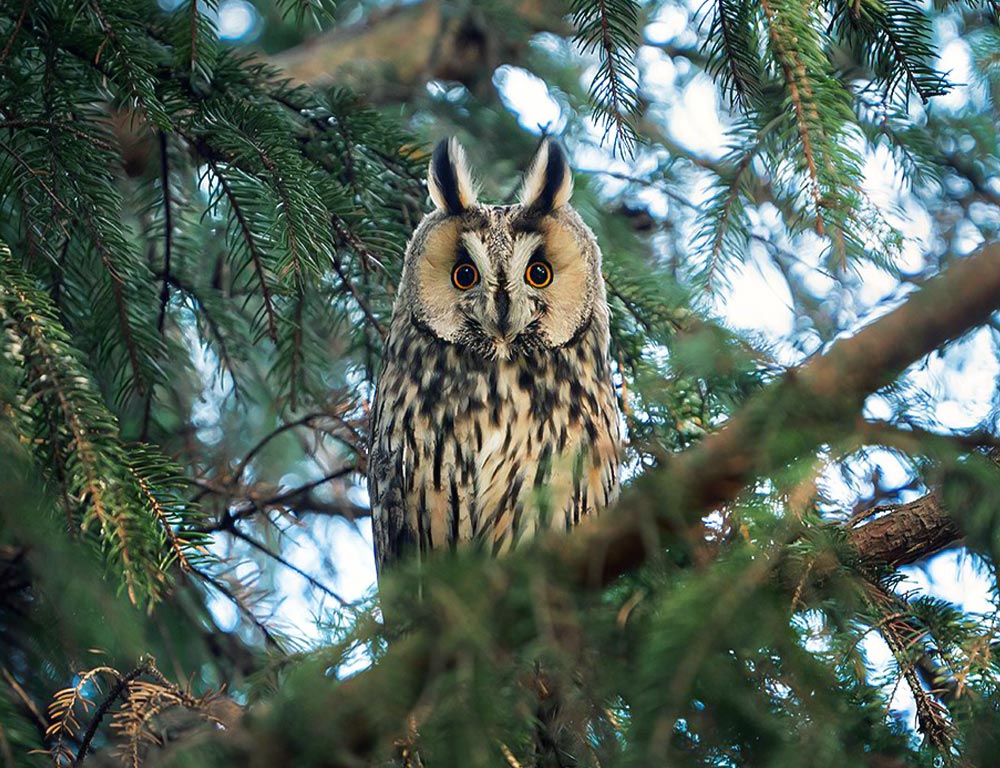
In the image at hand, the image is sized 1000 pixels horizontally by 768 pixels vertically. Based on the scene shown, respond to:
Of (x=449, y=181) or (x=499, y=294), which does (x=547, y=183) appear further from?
(x=499, y=294)

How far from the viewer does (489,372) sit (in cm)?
254

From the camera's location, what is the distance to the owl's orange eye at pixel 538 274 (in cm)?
255

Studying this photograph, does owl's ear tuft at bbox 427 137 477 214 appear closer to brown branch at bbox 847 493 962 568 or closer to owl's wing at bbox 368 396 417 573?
owl's wing at bbox 368 396 417 573

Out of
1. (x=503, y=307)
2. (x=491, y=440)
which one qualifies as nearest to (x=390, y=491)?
(x=491, y=440)

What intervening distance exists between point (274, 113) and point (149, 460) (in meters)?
0.81

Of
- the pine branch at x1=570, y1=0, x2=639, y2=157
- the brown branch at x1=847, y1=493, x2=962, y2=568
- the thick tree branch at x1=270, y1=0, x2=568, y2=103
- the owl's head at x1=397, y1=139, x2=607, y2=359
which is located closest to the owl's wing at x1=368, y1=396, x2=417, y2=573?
the owl's head at x1=397, y1=139, x2=607, y2=359

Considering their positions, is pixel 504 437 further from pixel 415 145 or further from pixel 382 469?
pixel 415 145

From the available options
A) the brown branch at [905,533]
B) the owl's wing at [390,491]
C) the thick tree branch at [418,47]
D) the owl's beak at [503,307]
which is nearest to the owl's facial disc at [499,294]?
the owl's beak at [503,307]

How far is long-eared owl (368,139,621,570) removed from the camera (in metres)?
2.43

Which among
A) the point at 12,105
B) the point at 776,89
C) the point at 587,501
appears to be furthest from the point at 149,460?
the point at 776,89

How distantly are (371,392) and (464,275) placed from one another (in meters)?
0.50

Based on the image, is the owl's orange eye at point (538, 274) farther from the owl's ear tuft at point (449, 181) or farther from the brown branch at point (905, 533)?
the brown branch at point (905, 533)

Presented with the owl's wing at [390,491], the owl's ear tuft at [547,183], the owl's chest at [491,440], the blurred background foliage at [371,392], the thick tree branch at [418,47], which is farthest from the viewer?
A: the thick tree branch at [418,47]

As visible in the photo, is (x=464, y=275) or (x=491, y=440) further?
(x=464, y=275)
